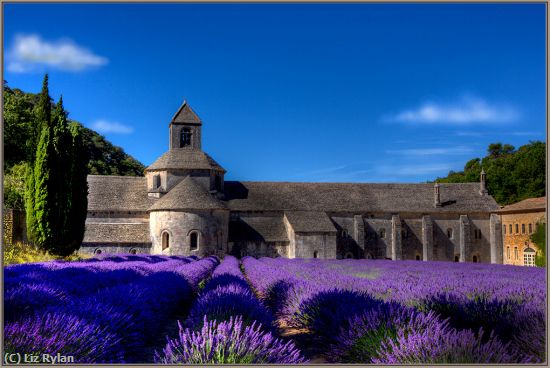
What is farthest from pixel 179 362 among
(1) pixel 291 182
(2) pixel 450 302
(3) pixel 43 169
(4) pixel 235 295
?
(1) pixel 291 182

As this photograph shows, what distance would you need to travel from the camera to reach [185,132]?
46781mm

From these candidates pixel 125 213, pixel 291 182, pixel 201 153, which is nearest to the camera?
pixel 125 213

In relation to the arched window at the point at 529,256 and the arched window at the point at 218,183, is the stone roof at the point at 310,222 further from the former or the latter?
the arched window at the point at 529,256

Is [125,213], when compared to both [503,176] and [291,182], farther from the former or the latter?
[503,176]

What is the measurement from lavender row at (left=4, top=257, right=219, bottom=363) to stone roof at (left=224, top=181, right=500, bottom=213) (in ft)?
112

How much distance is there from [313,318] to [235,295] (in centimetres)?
146

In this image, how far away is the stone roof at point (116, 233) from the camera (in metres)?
39.6

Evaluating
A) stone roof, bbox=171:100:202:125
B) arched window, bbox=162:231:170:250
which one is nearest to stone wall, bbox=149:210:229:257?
arched window, bbox=162:231:170:250

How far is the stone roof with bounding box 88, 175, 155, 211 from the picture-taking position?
139ft

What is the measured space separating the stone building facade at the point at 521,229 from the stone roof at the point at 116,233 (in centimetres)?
3269

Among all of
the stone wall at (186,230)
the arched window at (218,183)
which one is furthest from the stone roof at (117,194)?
the arched window at (218,183)

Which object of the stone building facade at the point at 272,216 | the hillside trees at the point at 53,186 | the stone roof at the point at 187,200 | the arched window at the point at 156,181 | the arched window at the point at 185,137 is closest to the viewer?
the hillside trees at the point at 53,186

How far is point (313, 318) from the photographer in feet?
29.1


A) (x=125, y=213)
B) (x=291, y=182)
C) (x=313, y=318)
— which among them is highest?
(x=291, y=182)
